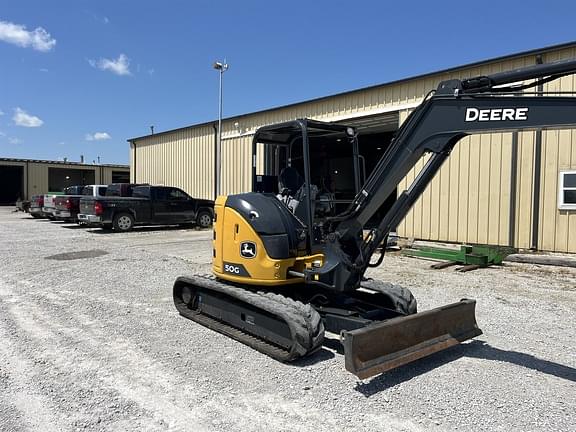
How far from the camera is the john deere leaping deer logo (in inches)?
208

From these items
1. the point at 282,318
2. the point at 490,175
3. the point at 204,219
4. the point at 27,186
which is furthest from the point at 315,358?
the point at 27,186

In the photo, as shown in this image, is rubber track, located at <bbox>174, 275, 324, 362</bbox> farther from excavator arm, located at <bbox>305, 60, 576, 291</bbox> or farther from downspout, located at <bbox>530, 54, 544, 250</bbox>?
downspout, located at <bbox>530, 54, 544, 250</bbox>

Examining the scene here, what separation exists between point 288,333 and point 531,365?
7.97 ft

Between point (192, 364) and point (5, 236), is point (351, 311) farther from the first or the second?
point (5, 236)

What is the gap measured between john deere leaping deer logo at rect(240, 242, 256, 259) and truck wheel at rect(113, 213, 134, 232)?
13076mm

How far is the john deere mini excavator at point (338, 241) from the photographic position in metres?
3.94

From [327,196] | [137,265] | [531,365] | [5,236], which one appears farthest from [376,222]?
[5,236]

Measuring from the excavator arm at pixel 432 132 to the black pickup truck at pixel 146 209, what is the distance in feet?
45.0

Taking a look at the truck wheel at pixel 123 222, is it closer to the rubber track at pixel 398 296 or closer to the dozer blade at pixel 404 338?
the rubber track at pixel 398 296

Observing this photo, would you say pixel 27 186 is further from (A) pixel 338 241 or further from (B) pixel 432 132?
(B) pixel 432 132

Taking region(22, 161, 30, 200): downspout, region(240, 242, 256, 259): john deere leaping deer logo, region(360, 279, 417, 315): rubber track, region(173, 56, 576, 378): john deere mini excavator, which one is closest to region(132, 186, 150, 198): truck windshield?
region(173, 56, 576, 378): john deere mini excavator

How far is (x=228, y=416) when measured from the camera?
3500 millimetres

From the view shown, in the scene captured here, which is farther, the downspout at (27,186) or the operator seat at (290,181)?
the downspout at (27,186)

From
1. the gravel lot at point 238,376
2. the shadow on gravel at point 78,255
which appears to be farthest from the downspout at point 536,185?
the shadow on gravel at point 78,255
